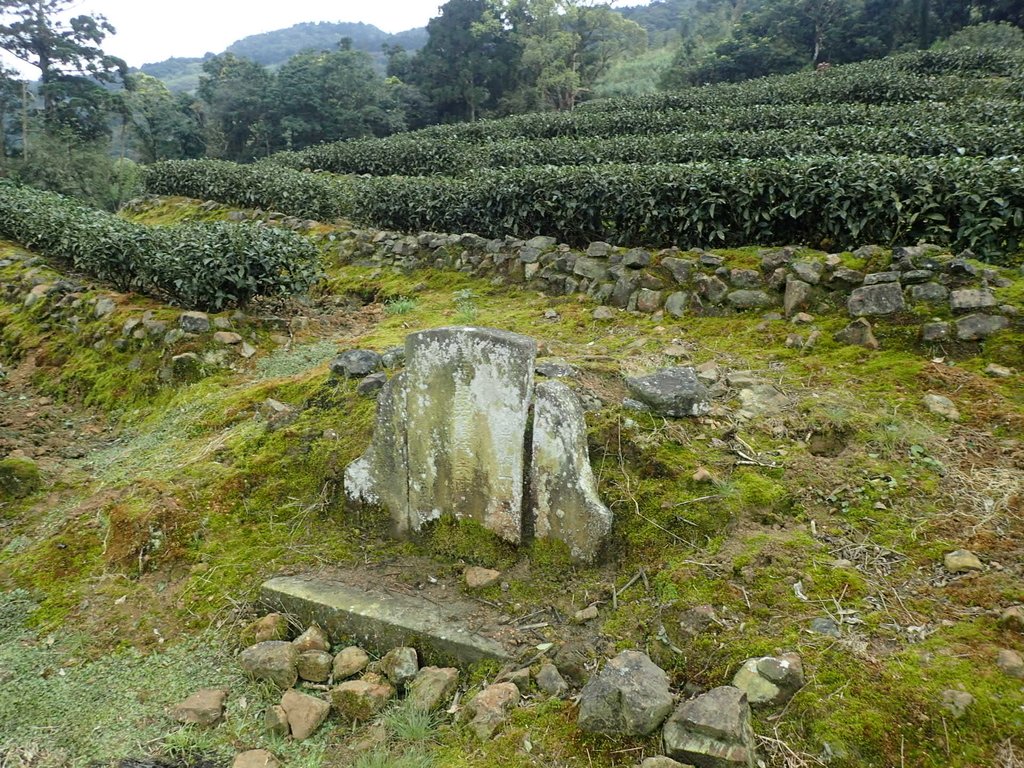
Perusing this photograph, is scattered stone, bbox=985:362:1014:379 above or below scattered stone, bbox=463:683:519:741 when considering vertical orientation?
above

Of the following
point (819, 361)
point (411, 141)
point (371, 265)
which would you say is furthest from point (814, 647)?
point (411, 141)

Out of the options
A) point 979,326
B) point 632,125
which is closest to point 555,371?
point 979,326

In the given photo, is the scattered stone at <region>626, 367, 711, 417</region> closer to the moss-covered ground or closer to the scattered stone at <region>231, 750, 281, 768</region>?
the moss-covered ground

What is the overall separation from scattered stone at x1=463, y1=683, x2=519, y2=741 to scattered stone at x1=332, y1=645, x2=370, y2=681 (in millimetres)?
562

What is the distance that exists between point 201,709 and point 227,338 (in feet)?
12.5

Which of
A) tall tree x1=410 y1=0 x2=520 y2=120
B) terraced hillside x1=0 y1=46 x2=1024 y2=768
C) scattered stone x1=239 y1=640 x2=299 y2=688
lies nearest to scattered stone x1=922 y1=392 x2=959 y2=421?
terraced hillside x1=0 y1=46 x2=1024 y2=768

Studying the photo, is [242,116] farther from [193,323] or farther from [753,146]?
[193,323]

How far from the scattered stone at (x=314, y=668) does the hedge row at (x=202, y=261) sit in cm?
412

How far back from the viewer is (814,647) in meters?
2.25

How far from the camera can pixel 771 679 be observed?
2145 mm

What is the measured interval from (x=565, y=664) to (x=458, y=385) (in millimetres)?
1315

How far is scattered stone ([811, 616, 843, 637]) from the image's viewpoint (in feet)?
7.49

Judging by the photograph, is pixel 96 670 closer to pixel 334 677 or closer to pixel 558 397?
pixel 334 677

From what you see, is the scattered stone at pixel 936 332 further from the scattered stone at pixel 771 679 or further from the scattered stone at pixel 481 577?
the scattered stone at pixel 481 577
